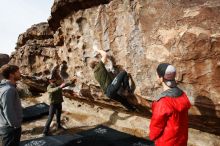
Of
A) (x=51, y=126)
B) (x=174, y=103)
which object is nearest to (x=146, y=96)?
(x=174, y=103)

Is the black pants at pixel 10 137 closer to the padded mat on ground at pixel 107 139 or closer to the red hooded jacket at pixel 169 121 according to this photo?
the padded mat on ground at pixel 107 139

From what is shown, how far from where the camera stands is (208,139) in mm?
7922

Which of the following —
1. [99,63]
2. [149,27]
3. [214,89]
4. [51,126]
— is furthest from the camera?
[51,126]

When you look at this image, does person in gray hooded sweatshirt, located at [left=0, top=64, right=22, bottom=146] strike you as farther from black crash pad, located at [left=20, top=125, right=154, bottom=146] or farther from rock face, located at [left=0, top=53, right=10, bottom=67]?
rock face, located at [left=0, top=53, right=10, bottom=67]

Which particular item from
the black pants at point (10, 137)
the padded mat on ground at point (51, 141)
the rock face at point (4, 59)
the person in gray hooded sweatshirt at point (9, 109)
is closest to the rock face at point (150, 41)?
the padded mat on ground at point (51, 141)

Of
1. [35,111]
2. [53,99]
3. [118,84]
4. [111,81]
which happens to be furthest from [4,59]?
[118,84]

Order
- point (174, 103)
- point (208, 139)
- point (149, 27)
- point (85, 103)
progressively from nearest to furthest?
point (174, 103) < point (149, 27) < point (208, 139) < point (85, 103)

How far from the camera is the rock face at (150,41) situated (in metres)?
6.39

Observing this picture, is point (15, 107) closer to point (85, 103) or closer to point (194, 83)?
point (194, 83)

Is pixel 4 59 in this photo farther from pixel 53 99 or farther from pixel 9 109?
pixel 9 109

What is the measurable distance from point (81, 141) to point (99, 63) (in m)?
2.38

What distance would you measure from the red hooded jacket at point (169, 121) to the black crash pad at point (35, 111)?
7.79 metres

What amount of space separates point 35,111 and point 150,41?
6750 millimetres

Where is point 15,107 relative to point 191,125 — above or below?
above
